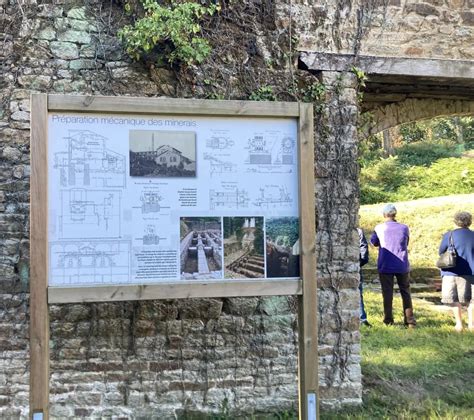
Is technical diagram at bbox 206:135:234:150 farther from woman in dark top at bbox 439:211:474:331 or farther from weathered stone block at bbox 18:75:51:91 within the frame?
→ woman in dark top at bbox 439:211:474:331

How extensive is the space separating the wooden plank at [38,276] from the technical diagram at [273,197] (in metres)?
1.27

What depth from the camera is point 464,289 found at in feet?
23.8

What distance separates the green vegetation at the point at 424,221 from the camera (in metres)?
14.5

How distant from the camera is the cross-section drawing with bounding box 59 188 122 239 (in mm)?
3227

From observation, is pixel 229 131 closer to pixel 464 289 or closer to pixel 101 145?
pixel 101 145

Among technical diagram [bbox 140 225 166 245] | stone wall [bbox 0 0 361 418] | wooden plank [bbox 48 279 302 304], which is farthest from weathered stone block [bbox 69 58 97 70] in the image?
wooden plank [bbox 48 279 302 304]

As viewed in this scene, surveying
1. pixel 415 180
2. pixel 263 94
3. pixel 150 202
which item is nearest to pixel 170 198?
pixel 150 202

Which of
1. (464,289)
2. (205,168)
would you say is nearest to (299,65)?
(205,168)

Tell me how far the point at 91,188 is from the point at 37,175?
0.31m

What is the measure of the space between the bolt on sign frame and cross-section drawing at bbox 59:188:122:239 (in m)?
0.12

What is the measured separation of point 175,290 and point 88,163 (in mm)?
918

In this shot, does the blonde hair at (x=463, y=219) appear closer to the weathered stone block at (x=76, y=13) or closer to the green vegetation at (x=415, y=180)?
the weathered stone block at (x=76, y=13)

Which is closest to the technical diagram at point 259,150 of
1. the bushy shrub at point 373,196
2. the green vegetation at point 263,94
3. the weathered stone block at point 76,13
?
the green vegetation at point 263,94

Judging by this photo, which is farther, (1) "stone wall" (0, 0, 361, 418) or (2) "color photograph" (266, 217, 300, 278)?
(1) "stone wall" (0, 0, 361, 418)
